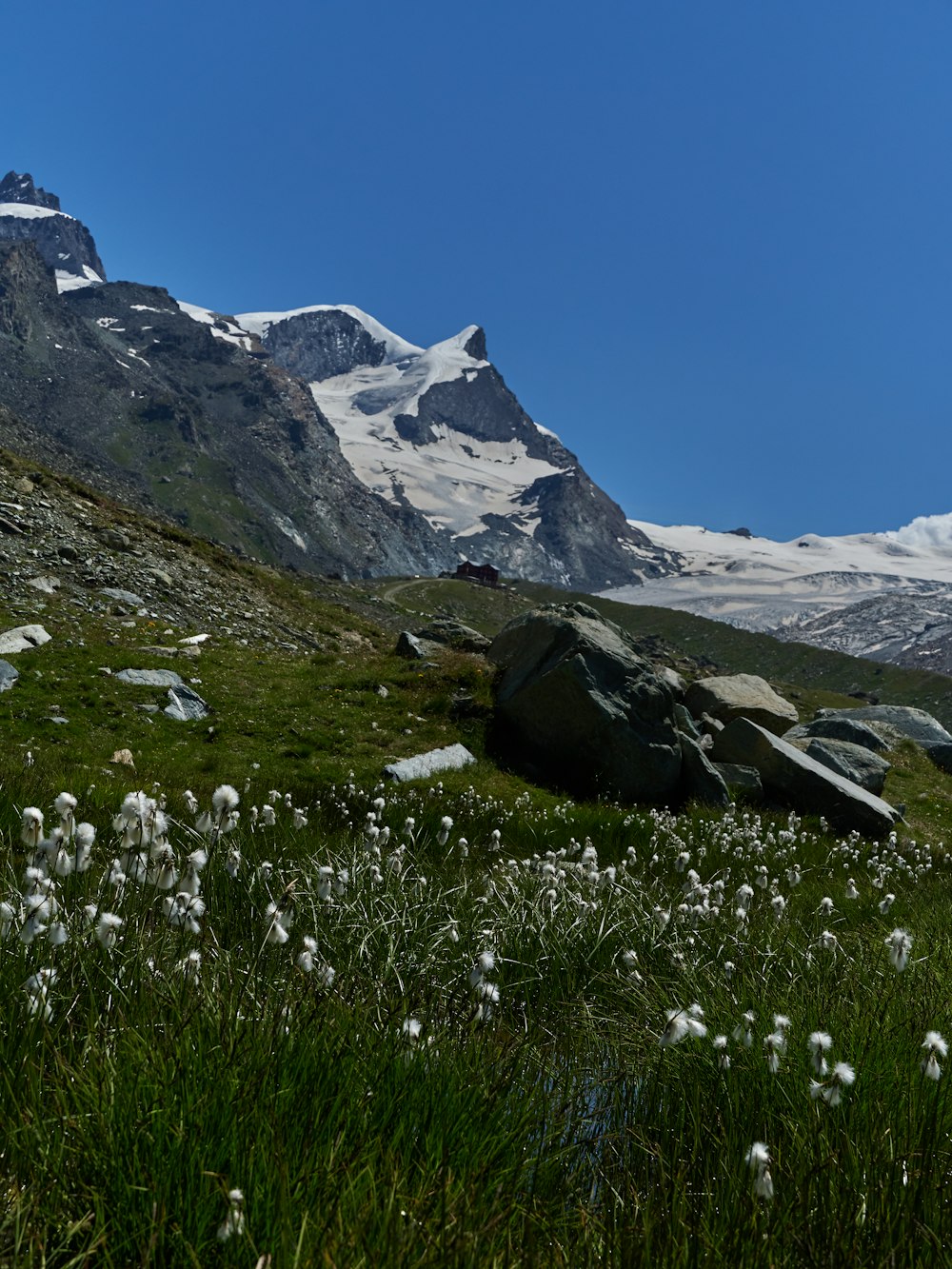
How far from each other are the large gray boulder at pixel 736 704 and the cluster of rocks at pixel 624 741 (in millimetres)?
3325

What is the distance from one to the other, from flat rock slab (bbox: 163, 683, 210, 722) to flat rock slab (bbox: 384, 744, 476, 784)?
4899 mm

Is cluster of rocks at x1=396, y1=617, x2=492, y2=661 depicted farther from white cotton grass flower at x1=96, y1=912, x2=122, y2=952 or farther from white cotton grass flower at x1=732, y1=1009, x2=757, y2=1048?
white cotton grass flower at x1=96, y1=912, x2=122, y2=952

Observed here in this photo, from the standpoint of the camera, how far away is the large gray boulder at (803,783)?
18.3 meters

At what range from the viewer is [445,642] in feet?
92.6

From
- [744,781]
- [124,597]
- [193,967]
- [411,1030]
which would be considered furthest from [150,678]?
[411,1030]

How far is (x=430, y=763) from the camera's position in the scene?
17125 mm

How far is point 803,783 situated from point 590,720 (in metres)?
6.00

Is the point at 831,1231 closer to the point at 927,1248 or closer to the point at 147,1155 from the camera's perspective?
the point at 927,1248

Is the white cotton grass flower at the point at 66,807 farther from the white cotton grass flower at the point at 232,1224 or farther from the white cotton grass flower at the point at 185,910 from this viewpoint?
the white cotton grass flower at the point at 232,1224

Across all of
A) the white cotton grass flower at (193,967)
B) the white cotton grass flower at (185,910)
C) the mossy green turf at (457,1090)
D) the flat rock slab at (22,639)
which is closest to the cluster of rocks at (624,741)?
the mossy green turf at (457,1090)

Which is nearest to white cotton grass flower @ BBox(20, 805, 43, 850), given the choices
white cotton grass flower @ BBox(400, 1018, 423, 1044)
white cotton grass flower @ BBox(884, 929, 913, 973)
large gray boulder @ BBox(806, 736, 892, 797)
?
white cotton grass flower @ BBox(400, 1018, 423, 1044)

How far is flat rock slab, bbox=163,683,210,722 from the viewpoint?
58.2ft

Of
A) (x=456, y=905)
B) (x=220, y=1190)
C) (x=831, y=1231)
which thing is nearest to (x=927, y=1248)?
(x=831, y=1231)

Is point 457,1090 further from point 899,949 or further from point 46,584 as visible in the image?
point 46,584
